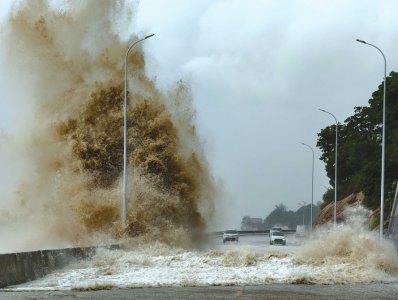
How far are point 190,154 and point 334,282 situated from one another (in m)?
19.8

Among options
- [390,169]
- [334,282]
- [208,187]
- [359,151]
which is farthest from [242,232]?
[334,282]

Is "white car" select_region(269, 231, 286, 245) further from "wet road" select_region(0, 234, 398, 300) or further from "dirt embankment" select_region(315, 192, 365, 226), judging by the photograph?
"wet road" select_region(0, 234, 398, 300)

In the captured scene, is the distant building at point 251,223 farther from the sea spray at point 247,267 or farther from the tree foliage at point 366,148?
the sea spray at point 247,267

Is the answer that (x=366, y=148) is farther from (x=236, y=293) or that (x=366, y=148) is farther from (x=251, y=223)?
(x=251, y=223)

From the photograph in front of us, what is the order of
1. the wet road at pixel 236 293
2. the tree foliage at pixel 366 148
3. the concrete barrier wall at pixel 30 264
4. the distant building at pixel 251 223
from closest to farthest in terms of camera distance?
the wet road at pixel 236 293 < the concrete barrier wall at pixel 30 264 < the tree foliage at pixel 366 148 < the distant building at pixel 251 223

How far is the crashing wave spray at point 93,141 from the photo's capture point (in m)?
35.7

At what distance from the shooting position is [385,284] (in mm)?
19656

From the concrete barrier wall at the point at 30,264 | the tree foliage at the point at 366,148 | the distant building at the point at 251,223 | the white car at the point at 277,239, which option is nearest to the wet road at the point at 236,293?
the concrete barrier wall at the point at 30,264

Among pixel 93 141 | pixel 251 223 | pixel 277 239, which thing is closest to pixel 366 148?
pixel 277 239

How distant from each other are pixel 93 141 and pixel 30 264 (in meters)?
17.0

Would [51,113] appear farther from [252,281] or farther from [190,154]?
[252,281]

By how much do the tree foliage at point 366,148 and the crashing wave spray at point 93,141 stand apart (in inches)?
1074

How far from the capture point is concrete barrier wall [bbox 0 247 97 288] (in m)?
18.5

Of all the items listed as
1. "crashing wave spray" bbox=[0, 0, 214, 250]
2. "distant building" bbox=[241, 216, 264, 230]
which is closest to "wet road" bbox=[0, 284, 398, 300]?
"crashing wave spray" bbox=[0, 0, 214, 250]
